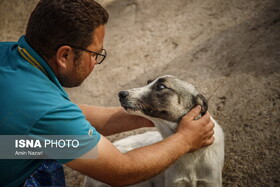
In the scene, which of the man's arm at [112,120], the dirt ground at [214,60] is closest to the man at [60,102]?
the man's arm at [112,120]

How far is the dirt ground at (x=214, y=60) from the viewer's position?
11.0 feet

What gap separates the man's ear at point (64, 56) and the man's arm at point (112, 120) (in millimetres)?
899

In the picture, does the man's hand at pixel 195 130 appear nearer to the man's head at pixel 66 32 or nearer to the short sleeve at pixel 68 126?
the short sleeve at pixel 68 126

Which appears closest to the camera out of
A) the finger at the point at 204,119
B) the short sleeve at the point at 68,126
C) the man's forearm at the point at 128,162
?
the short sleeve at the point at 68,126

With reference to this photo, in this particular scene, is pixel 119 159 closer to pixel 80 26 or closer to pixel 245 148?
pixel 80 26

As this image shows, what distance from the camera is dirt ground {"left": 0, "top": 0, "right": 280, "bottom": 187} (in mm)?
3354

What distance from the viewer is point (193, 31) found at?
5.62m

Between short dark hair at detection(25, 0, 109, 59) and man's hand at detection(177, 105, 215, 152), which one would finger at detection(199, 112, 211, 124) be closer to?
man's hand at detection(177, 105, 215, 152)

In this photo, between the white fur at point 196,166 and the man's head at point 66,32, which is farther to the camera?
the white fur at point 196,166

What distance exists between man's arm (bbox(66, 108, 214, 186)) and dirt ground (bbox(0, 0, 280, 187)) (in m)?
1.17

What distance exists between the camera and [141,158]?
2084mm

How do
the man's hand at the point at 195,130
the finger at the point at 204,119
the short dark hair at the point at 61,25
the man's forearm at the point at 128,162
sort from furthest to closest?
1. the finger at the point at 204,119
2. the man's hand at the point at 195,130
3. the short dark hair at the point at 61,25
4. the man's forearm at the point at 128,162

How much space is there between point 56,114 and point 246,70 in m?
3.19

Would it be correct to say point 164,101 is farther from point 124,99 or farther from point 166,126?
point 124,99
